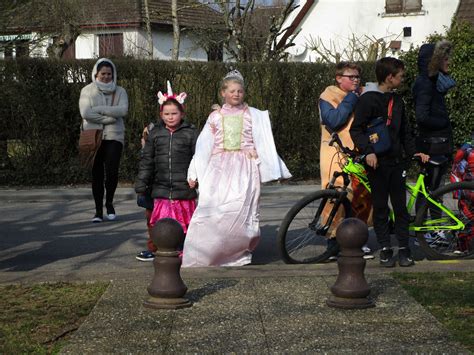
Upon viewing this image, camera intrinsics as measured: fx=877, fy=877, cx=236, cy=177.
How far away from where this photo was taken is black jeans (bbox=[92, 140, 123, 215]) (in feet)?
36.3

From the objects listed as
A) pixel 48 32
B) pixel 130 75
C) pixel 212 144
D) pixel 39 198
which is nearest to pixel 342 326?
pixel 212 144

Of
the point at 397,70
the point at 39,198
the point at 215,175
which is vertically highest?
the point at 397,70

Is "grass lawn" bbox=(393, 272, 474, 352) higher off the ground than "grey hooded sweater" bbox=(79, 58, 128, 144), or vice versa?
"grey hooded sweater" bbox=(79, 58, 128, 144)

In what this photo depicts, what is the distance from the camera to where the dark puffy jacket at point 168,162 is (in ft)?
26.3

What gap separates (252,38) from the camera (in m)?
26.1

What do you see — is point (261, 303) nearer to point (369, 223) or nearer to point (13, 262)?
point (369, 223)

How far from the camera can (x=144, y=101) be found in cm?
1612

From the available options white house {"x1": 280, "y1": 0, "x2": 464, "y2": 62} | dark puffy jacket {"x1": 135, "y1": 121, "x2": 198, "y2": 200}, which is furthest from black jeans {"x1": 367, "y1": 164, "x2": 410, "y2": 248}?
white house {"x1": 280, "y1": 0, "x2": 464, "y2": 62}

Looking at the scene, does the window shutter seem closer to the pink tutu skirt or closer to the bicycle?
the bicycle

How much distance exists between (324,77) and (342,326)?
11.5 metres

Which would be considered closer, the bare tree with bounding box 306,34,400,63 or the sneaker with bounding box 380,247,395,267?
the sneaker with bounding box 380,247,395,267

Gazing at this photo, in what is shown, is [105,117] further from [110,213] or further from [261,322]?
[261,322]

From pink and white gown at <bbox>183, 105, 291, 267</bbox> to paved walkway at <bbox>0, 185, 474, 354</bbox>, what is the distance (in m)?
0.38

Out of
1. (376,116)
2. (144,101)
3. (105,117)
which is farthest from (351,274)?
(144,101)
